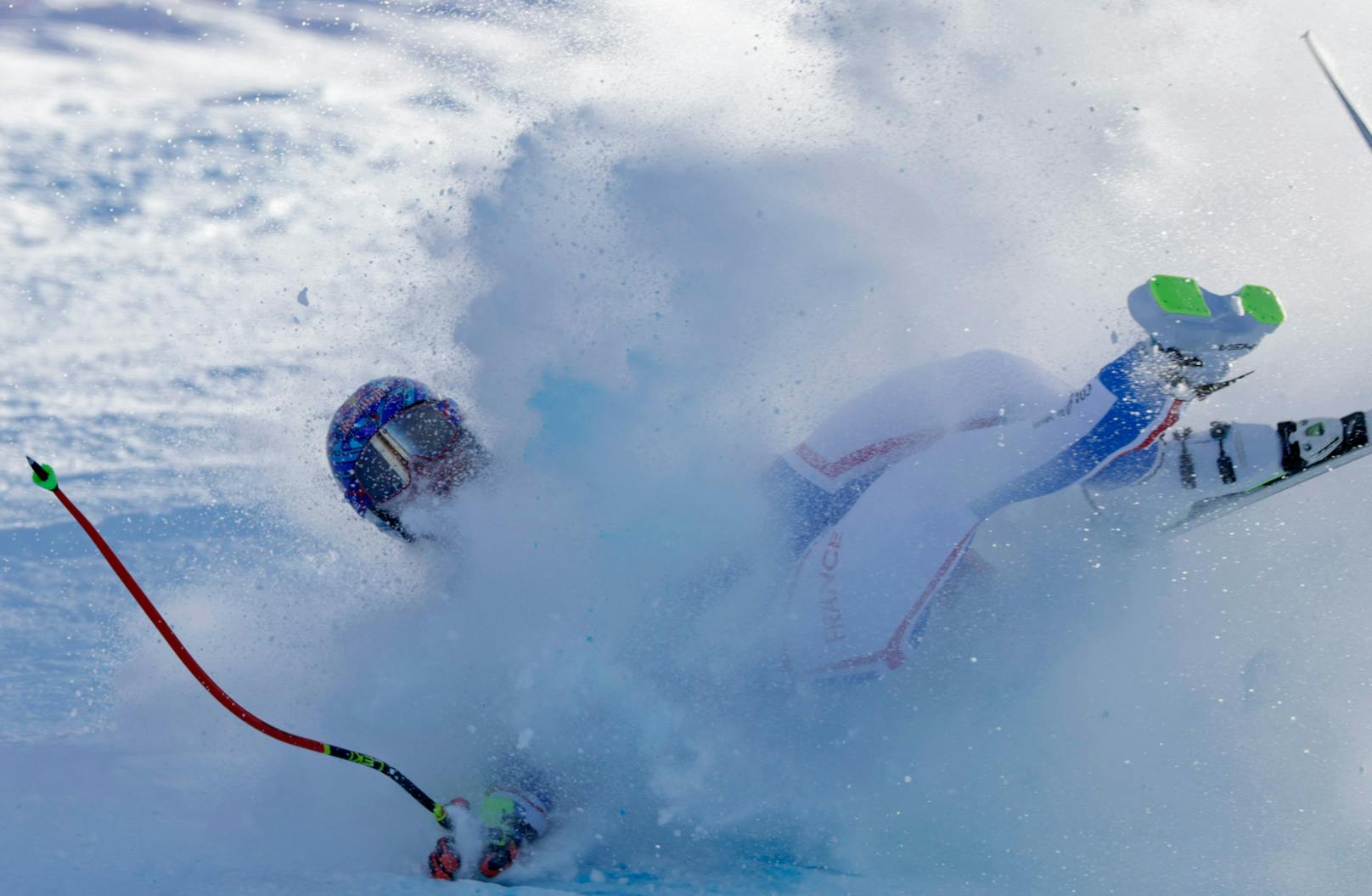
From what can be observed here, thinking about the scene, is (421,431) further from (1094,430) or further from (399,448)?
(1094,430)

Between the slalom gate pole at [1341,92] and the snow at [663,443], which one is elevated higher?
the slalom gate pole at [1341,92]

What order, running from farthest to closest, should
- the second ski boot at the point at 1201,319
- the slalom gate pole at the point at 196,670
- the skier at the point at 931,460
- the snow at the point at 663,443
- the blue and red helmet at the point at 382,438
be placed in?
the snow at the point at 663,443, the blue and red helmet at the point at 382,438, the skier at the point at 931,460, the second ski boot at the point at 1201,319, the slalom gate pole at the point at 196,670

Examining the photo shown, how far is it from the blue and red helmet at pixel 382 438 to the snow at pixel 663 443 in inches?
14.0

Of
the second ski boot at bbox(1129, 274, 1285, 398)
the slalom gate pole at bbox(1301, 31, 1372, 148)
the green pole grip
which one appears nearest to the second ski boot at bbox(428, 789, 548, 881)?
the green pole grip

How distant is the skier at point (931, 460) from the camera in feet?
9.16

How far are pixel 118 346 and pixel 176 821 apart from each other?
230 centimetres

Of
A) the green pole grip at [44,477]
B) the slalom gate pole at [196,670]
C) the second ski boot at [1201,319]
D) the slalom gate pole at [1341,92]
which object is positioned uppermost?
the slalom gate pole at [1341,92]

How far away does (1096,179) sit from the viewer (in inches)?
161

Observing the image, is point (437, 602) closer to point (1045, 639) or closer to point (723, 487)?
point (723, 487)

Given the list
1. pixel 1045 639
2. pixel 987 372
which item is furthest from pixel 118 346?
pixel 1045 639

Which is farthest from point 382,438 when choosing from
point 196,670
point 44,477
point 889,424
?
point 889,424

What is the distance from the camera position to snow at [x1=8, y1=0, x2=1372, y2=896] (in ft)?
11.6

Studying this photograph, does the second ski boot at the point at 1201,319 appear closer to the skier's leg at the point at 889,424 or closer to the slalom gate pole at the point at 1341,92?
the skier's leg at the point at 889,424

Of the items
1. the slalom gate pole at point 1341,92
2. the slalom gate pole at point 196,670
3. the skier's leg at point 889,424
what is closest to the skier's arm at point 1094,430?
the skier's leg at point 889,424
